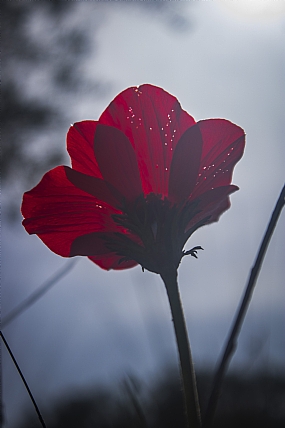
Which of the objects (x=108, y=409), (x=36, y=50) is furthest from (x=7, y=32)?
(x=108, y=409)

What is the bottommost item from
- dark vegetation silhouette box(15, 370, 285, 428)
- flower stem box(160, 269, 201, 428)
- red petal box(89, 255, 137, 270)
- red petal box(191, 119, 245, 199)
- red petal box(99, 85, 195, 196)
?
dark vegetation silhouette box(15, 370, 285, 428)

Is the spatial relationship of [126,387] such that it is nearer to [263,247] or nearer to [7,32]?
[263,247]

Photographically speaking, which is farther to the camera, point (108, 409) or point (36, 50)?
point (36, 50)

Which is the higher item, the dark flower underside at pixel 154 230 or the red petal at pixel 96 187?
the red petal at pixel 96 187

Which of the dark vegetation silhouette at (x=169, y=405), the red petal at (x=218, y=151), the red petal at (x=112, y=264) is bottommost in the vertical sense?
the dark vegetation silhouette at (x=169, y=405)

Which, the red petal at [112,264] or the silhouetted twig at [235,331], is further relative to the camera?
the red petal at [112,264]

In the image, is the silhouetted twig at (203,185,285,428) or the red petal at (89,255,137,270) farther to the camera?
the red petal at (89,255,137,270)

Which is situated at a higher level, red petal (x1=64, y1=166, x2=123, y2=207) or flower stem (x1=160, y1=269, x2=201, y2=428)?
red petal (x1=64, y1=166, x2=123, y2=207)
